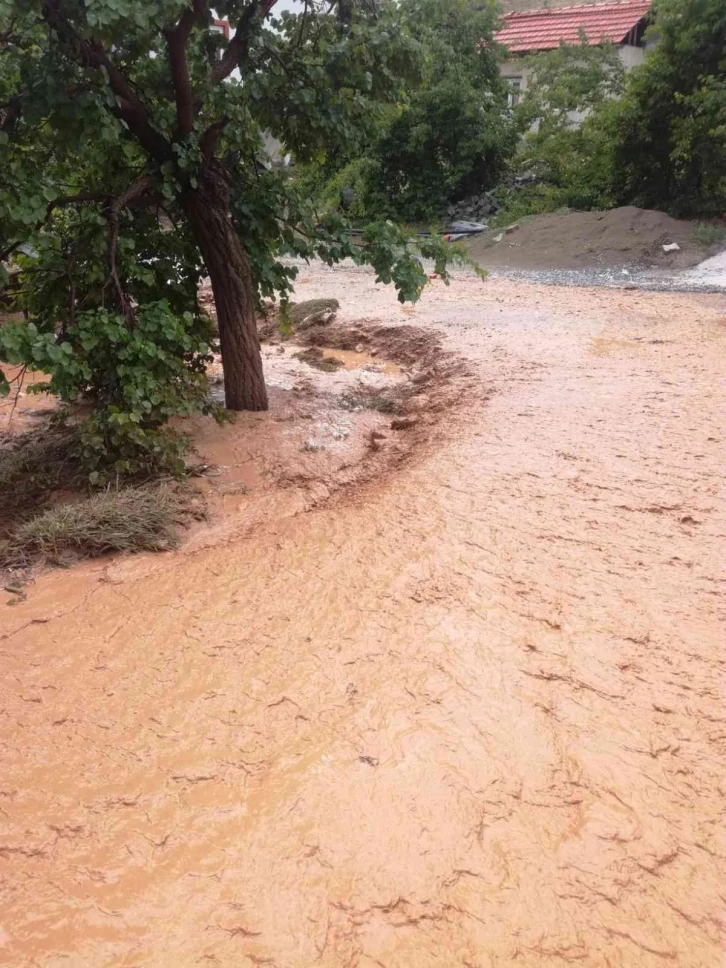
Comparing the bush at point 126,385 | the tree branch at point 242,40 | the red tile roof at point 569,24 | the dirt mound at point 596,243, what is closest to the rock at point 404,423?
the bush at point 126,385

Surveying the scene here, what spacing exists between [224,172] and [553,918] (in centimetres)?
525

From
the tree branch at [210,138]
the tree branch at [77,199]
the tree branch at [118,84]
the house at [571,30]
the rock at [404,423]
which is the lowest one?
the rock at [404,423]

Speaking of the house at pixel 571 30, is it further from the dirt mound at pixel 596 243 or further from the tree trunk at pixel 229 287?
the tree trunk at pixel 229 287

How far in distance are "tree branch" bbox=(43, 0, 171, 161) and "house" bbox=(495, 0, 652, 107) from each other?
14748 millimetres

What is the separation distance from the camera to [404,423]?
20.9 ft

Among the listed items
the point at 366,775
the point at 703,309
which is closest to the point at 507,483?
the point at 366,775

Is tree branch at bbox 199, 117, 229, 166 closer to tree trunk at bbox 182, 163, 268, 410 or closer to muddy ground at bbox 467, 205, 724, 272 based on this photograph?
tree trunk at bbox 182, 163, 268, 410

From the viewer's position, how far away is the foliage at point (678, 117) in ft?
41.8

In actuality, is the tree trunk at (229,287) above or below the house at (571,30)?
below

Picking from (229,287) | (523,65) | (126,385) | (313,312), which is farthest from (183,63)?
(523,65)

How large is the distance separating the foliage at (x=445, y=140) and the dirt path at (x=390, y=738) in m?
14.2

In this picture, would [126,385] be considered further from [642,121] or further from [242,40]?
[642,121]

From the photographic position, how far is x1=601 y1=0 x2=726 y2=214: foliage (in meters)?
12.8

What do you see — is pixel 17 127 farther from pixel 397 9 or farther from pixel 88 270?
pixel 397 9
